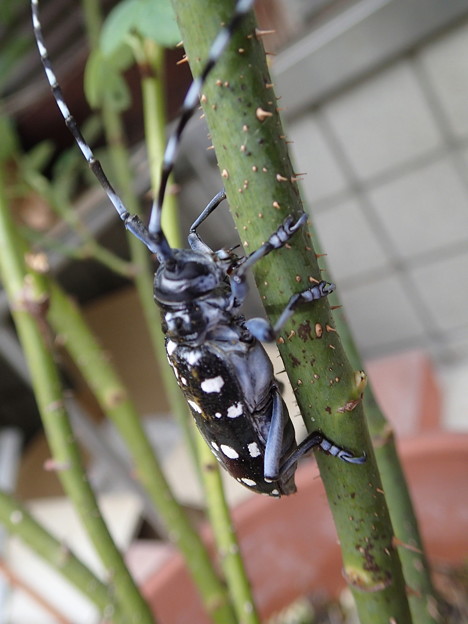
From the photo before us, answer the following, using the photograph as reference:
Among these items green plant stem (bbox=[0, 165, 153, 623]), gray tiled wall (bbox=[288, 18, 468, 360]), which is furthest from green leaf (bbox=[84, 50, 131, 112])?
gray tiled wall (bbox=[288, 18, 468, 360])

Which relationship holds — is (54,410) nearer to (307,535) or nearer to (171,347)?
(171,347)

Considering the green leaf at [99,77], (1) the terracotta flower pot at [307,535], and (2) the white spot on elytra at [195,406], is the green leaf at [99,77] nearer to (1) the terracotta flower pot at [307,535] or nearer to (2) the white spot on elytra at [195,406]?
(2) the white spot on elytra at [195,406]

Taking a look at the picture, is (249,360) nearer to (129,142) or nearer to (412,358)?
(412,358)

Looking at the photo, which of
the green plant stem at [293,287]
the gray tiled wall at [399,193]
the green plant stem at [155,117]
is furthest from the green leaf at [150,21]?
the gray tiled wall at [399,193]

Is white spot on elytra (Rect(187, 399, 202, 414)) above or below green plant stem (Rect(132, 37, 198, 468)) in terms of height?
below

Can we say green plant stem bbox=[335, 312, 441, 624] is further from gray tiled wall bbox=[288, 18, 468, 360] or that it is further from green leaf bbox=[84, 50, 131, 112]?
gray tiled wall bbox=[288, 18, 468, 360]
